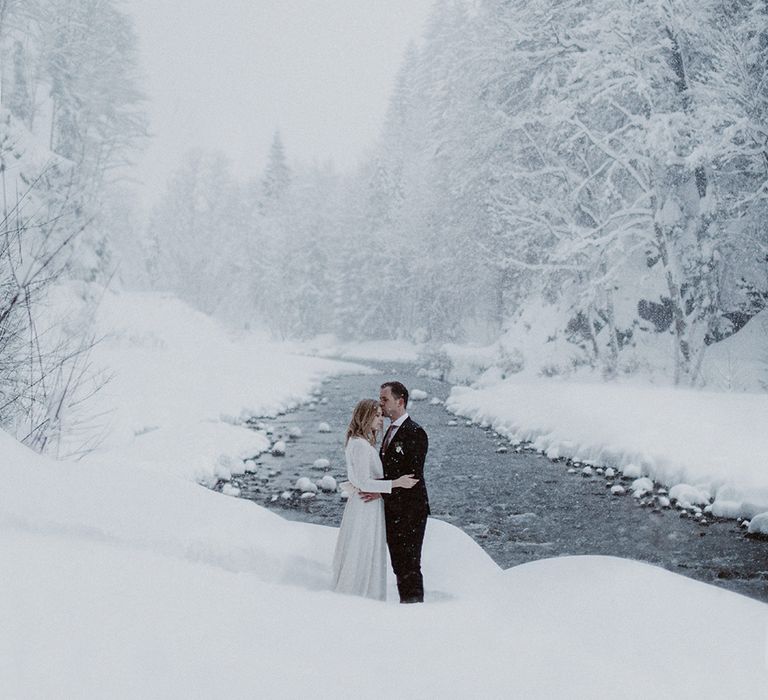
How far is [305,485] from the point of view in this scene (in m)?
10.9

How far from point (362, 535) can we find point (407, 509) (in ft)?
1.38

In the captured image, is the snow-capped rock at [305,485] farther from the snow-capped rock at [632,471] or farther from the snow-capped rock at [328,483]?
the snow-capped rock at [632,471]

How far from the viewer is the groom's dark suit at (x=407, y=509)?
5.34 metres

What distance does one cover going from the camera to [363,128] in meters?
56.6

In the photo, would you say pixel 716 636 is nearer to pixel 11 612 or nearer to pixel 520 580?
pixel 520 580

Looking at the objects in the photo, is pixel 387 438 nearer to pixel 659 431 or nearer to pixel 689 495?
pixel 689 495

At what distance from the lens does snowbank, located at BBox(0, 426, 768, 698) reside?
9.07ft

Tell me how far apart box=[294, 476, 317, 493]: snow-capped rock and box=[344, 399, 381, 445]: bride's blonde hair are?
592 cm

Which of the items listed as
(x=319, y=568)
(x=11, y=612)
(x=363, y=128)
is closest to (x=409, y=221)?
(x=363, y=128)

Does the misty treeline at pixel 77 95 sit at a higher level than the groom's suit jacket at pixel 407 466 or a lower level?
higher

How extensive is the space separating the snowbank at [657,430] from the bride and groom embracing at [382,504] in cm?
602

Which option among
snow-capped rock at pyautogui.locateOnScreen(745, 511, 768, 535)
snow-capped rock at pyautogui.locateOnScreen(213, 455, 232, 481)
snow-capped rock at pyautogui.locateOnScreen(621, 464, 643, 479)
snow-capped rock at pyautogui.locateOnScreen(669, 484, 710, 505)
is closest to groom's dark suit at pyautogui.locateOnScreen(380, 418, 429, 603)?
snow-capped rock at pyautogui.locateOnScreen(745, 511, 768, 535)

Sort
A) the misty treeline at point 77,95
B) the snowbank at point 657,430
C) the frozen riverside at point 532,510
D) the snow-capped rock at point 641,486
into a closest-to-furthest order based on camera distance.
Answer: the frozen riverside at point 532,510 < the snowbank at point 657,430 < the snow-capped rock at point 641,486 < the misty treeline at point 77,95

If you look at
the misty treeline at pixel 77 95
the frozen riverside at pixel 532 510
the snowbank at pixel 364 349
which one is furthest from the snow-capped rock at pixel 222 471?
the snowbank at pixel 364 349
